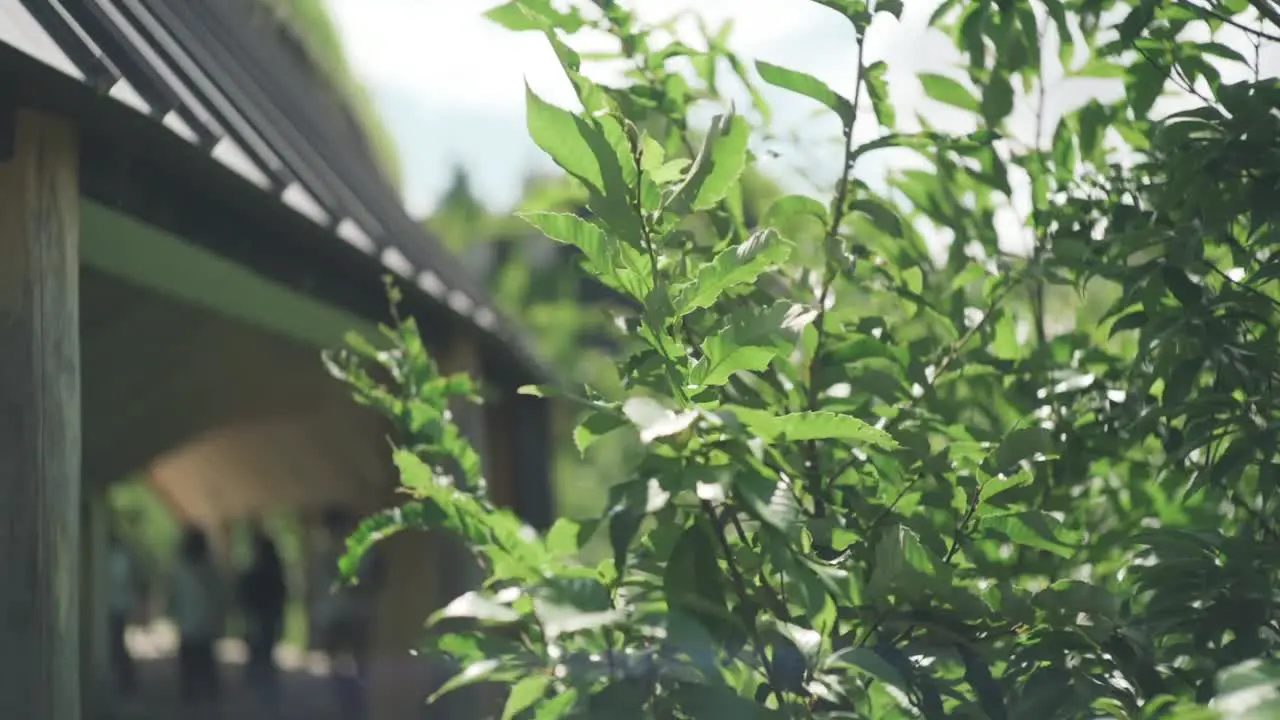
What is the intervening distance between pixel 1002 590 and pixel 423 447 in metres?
1.03

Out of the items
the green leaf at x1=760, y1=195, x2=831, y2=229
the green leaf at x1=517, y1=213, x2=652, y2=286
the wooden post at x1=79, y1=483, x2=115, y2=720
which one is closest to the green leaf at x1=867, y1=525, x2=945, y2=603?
the green leaf at x1=517, y1=213, x2=652, y2=286

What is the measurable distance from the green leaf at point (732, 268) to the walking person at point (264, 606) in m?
10.2

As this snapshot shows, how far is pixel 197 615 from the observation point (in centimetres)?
1014

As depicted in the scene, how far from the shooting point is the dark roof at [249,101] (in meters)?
2.93

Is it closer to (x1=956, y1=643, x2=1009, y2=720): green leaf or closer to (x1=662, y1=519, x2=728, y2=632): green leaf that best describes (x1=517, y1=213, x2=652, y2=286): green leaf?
(x1=662, y1=519, x2=728, y2=632): green leaf

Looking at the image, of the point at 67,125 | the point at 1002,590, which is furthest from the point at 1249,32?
the point at 67,125

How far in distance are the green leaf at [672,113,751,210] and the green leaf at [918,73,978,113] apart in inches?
42.9

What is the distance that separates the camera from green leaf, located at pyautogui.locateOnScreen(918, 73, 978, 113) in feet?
9.79

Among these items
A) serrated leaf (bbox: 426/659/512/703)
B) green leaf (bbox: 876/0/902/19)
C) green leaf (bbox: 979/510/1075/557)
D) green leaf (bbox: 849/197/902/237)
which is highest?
green leaf (bbox: 876/0/902/19)

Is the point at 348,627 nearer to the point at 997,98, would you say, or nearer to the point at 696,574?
the point at 997,98

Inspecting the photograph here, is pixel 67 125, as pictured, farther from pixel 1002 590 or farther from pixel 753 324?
pixel 1002 590

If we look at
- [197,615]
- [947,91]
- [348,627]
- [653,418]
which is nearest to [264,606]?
[197,615]

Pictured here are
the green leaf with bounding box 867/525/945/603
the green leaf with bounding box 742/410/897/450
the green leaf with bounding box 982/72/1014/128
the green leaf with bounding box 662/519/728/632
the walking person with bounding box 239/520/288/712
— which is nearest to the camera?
the green leaf with bounding box 742/410/897/450

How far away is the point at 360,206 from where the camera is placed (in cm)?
511
